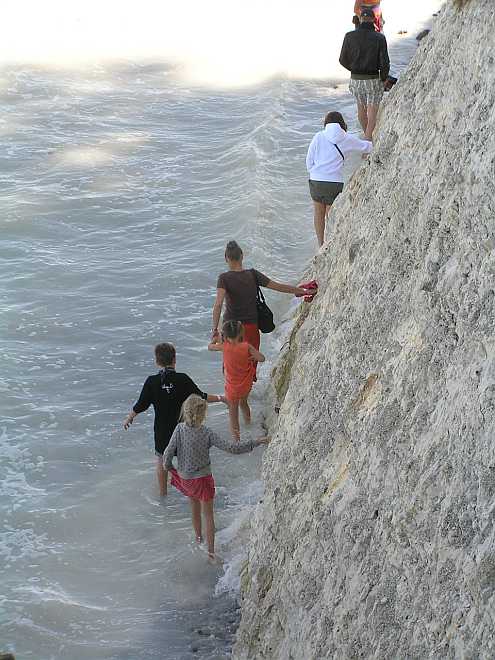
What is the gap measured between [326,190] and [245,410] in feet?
7.48

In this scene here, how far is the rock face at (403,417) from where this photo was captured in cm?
447

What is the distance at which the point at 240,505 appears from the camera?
29.8 ft

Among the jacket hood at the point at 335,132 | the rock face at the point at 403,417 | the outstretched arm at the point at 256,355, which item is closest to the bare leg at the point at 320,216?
the jacket hood at the point at 335,132

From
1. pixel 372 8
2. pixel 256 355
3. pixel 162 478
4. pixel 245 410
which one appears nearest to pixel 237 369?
pixel 256 355

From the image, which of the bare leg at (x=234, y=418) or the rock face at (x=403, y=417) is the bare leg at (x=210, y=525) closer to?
the rock face at (x=403, y=417)

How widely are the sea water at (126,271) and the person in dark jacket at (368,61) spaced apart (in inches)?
114

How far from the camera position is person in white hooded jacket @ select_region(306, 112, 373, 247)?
971cm

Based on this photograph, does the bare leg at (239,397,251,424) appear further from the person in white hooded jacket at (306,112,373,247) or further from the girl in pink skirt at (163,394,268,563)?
the person in white hooded jacket at (306,112,373,247)

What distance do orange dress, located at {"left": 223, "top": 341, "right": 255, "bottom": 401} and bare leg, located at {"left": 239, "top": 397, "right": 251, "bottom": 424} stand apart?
23 centimetres

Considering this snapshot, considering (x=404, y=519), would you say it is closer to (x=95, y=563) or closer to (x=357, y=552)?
(x=357, y=552)

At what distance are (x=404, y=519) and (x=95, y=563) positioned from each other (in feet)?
13.8

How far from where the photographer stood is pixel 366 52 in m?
11.1

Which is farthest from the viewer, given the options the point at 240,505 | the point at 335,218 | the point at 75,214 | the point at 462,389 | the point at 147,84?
the point at 147,84

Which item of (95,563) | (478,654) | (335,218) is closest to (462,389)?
(478,654)
